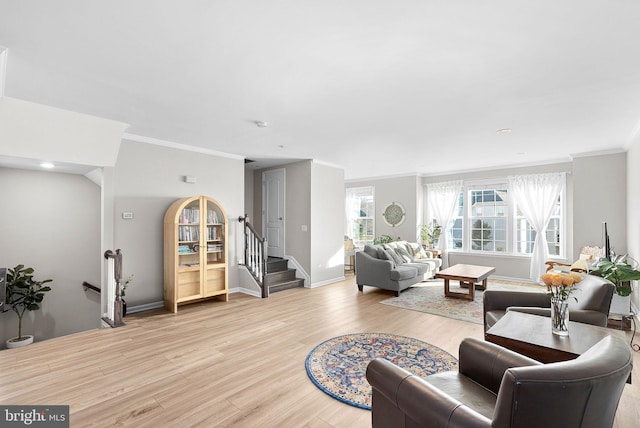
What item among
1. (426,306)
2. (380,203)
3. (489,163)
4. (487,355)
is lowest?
(426,306)

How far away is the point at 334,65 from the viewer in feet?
8.29

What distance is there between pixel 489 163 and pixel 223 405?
6.75m

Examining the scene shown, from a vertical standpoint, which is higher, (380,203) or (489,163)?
(489,163)

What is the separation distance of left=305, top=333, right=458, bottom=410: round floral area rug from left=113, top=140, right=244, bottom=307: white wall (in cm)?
302

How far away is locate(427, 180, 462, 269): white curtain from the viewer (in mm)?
7754

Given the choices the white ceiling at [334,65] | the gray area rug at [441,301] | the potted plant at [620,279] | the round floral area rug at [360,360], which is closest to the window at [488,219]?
the gray area rug at [441,301]

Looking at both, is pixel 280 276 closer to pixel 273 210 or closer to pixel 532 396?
pixel 273 210

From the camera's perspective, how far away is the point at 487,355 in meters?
1.76

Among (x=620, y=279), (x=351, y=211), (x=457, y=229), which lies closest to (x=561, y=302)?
(x=620, y=279)

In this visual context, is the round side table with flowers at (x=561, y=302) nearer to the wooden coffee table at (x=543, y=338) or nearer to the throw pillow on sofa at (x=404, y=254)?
the wooden coffee table at (x=543, y=338)

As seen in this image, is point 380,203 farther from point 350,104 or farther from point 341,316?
point 350,104

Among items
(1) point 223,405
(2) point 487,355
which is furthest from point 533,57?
(1) point 223,405

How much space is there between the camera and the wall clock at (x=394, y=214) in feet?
27.4

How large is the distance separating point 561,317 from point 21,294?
6.36 m
